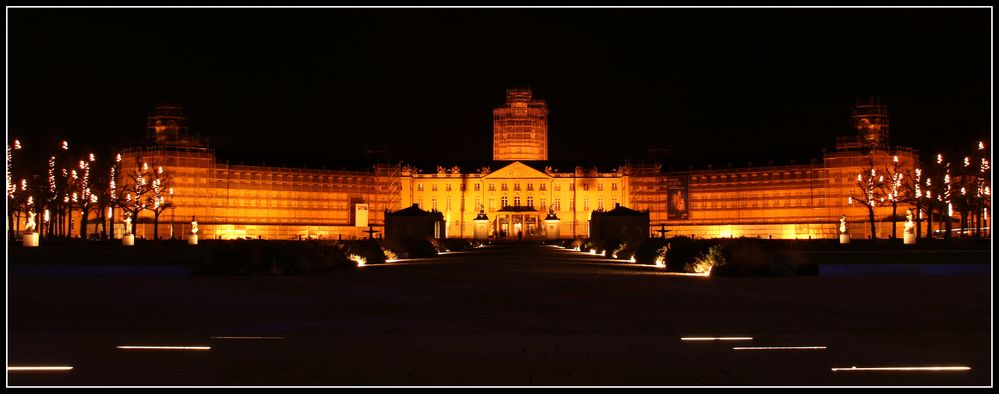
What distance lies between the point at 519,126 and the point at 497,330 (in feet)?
483

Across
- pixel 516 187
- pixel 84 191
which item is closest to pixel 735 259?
pixel 84 191

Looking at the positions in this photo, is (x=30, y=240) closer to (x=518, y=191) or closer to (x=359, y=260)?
(x=359, y=260)

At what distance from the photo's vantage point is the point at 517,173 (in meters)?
153

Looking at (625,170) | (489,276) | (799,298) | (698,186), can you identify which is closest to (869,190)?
(698,186)

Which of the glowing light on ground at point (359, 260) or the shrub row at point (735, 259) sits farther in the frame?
the glowing light on ground at point (359, 260)

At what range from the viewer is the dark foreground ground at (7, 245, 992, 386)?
→ 887 cm

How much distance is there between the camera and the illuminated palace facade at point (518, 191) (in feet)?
398

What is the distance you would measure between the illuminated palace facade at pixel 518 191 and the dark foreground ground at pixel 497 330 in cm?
8540

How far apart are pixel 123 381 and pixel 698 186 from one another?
135 metres

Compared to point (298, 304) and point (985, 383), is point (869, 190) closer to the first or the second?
point (298, 304)

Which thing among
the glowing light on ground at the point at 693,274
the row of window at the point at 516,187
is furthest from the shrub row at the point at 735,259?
the row of window at the point at 516,187

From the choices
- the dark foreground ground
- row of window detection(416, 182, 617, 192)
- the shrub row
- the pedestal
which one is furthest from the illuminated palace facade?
the dark foreground ground

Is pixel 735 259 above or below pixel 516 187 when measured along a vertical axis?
below

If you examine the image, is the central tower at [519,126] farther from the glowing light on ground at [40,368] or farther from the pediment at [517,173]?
the glowing light on ground at [40,368]
